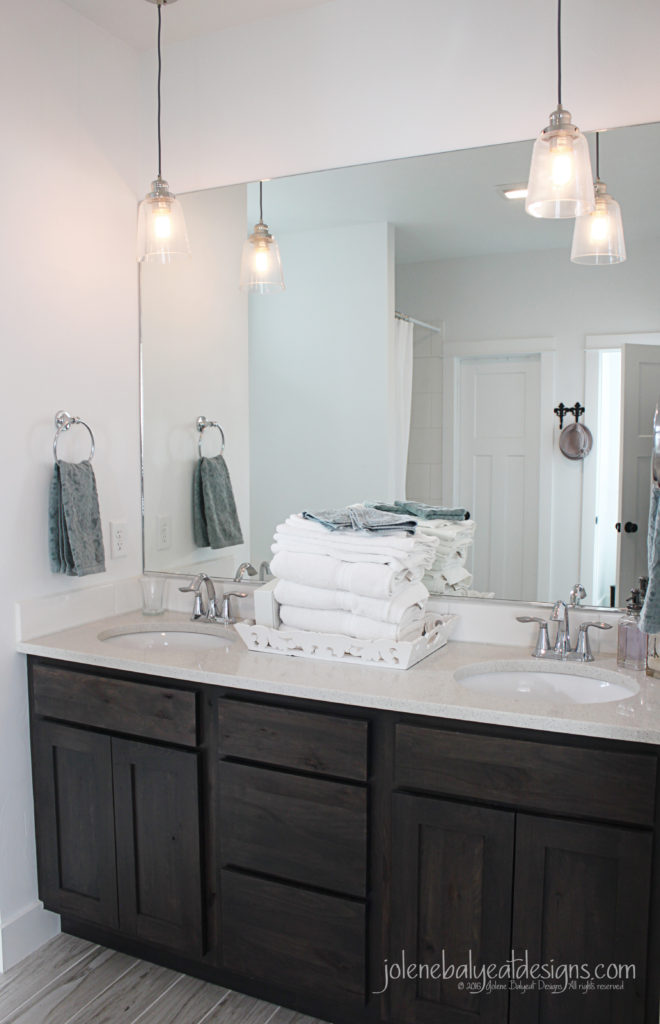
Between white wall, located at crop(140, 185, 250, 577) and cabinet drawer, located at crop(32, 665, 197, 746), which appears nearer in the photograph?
cabinet drawer, located at crop(32, 665, 197, 746)

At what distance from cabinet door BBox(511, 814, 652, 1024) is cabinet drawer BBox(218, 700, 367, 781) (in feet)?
1.26

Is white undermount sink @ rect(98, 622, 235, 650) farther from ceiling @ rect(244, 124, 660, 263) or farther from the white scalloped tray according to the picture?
ceiling @ rect(244, 124, 660, 263)

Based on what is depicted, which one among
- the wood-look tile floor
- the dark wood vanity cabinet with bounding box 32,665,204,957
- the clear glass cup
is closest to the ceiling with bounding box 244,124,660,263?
the clear glass cup

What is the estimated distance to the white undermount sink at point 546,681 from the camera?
6.02 feet

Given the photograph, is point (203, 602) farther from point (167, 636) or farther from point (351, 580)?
point (351, 580)

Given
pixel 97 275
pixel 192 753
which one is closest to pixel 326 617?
pixel 192 753

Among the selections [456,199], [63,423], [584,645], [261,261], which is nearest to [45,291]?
[63,423]

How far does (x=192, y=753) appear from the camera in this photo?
6.37 ft

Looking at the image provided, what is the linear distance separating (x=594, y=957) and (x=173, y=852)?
3.31ft

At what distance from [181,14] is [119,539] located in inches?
60.8

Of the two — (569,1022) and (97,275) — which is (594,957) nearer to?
(569,1022)

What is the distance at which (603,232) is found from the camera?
1916 mm

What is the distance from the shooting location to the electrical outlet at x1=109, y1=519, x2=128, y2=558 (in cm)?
252

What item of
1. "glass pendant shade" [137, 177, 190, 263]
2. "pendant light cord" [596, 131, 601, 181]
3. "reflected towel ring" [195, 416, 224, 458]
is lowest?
"reflected towel ring" [195, 416, 224, 458]
